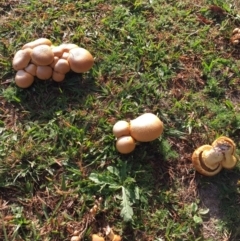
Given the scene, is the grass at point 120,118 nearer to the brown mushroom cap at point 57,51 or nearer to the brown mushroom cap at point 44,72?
the brown mushroom cap at point 44,72

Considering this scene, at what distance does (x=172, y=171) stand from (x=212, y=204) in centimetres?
44

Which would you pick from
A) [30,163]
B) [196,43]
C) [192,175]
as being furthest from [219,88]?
[30,163]

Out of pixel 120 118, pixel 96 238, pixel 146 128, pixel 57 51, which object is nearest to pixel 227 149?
pixel 146 128

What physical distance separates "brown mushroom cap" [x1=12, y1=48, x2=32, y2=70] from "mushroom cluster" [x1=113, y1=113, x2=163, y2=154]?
105 centimetres

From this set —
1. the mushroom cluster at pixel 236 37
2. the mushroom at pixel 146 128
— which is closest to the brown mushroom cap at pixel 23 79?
the mushroom at pixel 146 128

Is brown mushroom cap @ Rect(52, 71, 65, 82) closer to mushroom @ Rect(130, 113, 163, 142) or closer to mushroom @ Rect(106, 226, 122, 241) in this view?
mushroom @ Rect(130, 113, 163, 142)

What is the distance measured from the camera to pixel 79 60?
3951mm

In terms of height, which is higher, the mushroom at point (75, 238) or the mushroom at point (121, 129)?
the mushroom at point (121, 129)

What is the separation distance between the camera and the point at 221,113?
13.5 ft

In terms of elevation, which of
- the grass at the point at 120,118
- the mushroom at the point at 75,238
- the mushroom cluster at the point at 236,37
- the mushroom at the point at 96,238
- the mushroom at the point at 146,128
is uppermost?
the mushroom cluster at the point at 236,37

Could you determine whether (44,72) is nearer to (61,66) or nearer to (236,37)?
(61,66)

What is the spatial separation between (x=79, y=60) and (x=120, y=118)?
664mm

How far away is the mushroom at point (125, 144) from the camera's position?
3.61m

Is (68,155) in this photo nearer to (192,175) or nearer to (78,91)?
(78,91)
